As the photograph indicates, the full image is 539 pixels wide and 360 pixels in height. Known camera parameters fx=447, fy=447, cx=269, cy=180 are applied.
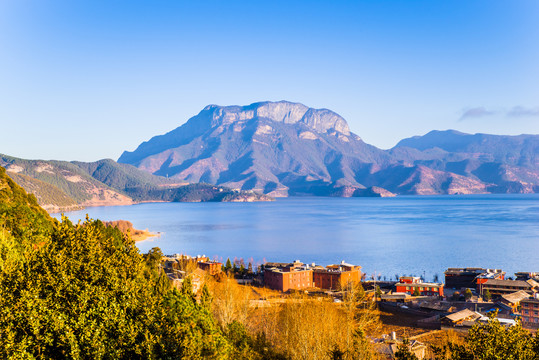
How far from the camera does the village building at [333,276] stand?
62875 mm

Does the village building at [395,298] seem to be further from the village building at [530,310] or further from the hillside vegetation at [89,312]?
the hillside vegetation at [89,312]

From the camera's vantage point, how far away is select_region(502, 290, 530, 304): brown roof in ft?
166

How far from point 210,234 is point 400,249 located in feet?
201

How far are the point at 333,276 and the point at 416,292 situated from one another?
37.6 feet

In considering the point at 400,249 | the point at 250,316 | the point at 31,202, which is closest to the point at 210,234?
the point at 400,249

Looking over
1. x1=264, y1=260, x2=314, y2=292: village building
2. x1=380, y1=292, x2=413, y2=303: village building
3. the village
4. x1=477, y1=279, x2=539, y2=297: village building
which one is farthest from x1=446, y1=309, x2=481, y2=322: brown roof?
x1=264, y1=260, x2=314, y2=292: village building

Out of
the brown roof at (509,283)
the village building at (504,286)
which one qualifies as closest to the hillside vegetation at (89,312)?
the village building at (504,286)

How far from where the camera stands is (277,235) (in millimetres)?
139625

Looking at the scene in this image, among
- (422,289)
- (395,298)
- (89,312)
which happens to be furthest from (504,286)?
(89,312)

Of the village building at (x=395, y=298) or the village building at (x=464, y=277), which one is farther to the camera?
the village building at (x=464, y=277)

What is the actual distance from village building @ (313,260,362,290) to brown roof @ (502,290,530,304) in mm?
18755

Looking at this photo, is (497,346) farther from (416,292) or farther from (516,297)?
(416,292)

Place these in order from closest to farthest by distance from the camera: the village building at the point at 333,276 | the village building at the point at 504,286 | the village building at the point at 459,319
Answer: the village building at the point at 459,319 → the village building at the point at 504,286 → the village building at the point at 333,276

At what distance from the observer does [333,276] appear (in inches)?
2520
